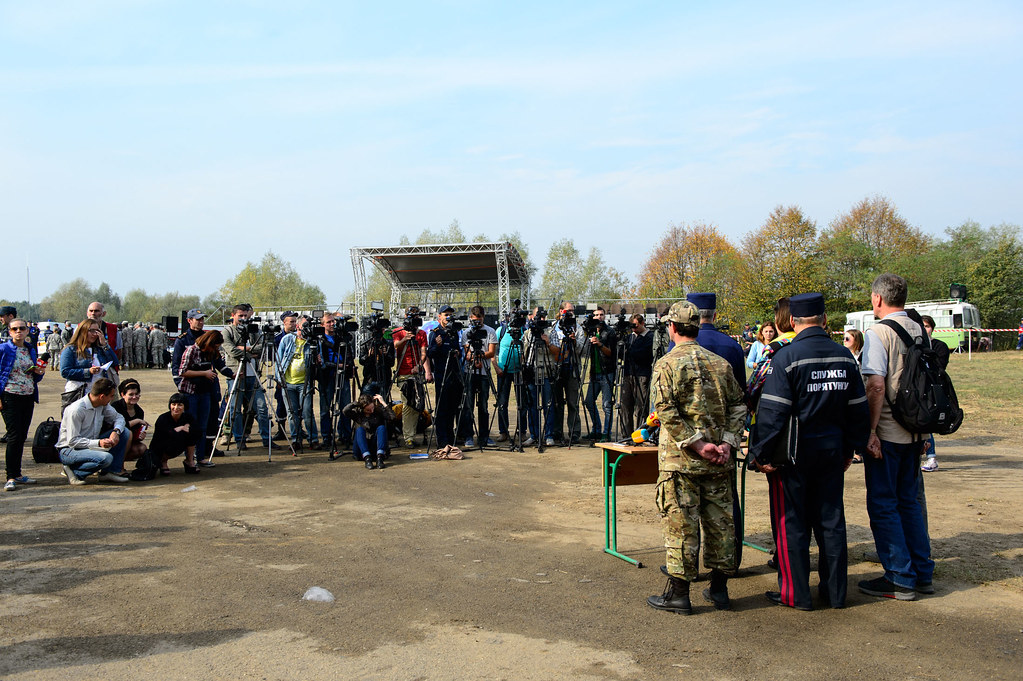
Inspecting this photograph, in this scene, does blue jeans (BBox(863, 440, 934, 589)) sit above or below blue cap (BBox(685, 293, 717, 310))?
below

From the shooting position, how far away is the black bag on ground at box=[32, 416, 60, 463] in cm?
813

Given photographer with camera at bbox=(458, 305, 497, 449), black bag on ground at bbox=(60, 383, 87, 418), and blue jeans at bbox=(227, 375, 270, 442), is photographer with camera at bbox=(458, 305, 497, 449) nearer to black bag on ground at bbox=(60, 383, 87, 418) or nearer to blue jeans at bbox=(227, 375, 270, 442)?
blue jeans at bbox=(227, 375, 270, 442)

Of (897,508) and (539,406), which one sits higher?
(539,406)

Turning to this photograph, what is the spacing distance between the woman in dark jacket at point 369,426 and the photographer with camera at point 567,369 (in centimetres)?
257

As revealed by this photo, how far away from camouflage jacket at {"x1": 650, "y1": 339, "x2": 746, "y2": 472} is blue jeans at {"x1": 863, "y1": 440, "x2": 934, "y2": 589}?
1074mm

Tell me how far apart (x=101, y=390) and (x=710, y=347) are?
6.38 m

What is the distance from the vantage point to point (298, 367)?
10.0 meters

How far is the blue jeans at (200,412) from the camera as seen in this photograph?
904 cm

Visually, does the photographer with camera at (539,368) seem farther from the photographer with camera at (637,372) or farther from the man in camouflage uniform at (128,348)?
the man in camouflage uniform at (128,348)

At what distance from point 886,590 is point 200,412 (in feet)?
24.9

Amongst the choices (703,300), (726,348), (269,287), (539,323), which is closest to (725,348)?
(726,348)

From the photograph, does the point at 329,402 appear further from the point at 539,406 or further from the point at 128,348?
the point at 128,348

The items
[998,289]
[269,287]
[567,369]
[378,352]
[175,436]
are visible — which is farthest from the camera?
[269,287]

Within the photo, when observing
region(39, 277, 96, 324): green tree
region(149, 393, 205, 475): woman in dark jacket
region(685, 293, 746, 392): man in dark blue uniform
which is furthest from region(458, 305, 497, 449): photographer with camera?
region(39, 277, 96, 324): green tree
